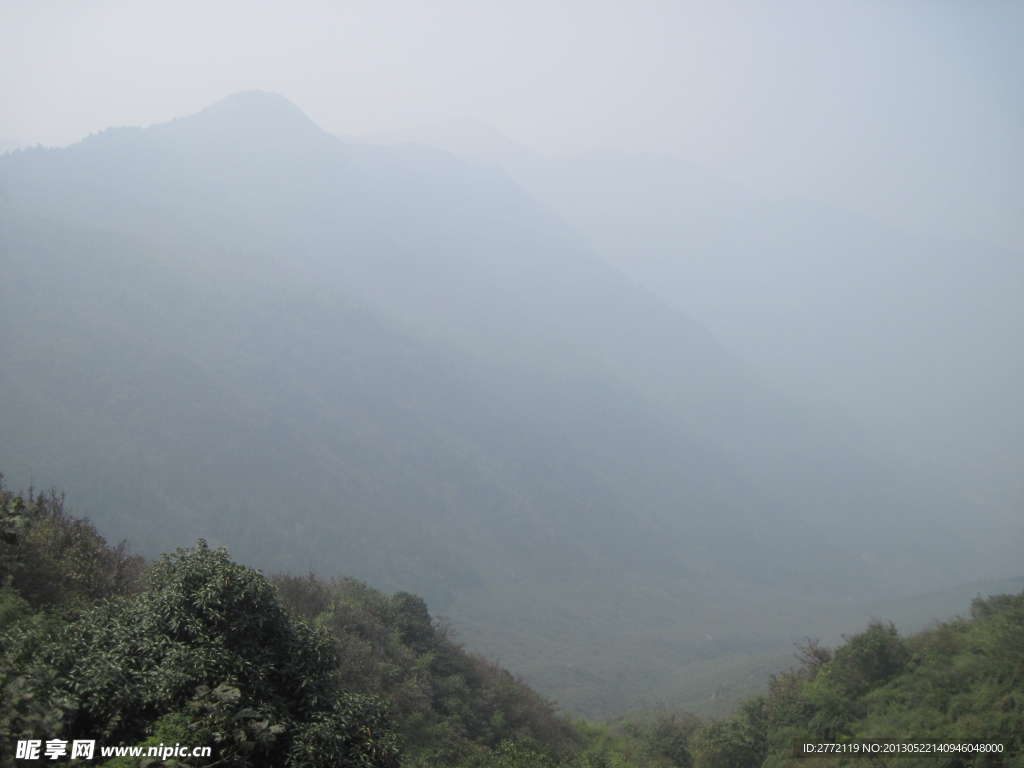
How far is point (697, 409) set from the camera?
13525cm

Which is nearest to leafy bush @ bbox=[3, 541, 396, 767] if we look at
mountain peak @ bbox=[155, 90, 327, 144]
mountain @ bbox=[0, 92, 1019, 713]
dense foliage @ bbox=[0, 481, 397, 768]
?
dense foliage @ bbox=[0, 481, 397, 768]

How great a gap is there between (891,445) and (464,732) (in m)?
210

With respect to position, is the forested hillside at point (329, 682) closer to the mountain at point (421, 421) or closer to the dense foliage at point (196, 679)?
the dense foliage at point (196, 679)

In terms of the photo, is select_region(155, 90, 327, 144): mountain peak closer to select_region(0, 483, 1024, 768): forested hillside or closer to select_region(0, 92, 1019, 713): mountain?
select_region(0, 92, 1019, 713): mountain

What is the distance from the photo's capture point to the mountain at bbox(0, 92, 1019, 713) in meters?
62.0

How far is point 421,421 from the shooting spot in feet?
298

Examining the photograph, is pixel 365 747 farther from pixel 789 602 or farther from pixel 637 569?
pixel 789 602

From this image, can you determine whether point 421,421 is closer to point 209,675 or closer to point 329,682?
point 329,682

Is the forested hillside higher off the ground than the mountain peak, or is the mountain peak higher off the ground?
the mountain peak

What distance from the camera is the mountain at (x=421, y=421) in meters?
62.0

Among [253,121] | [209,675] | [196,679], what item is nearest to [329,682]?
[209,675]

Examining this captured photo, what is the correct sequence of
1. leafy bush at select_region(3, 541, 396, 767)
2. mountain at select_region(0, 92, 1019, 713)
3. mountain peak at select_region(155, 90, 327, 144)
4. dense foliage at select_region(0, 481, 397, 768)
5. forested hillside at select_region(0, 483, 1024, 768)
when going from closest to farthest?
dense foliage at select_region(0, 481, 397, 768) < leafy bush at select_region(3, 541, 396, 767) < forested hillside at select_region(0, 483, 1024, 768) < mountain at select_region(0, 92, 1019, 713) < mountain peak at select_region(155, 90, 327, 144)

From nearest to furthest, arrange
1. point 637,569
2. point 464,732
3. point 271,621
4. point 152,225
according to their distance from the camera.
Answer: point 271,621 → point 464,732 → point 637,569 → point 152,225

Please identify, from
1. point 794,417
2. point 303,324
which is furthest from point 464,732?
point 794,417
